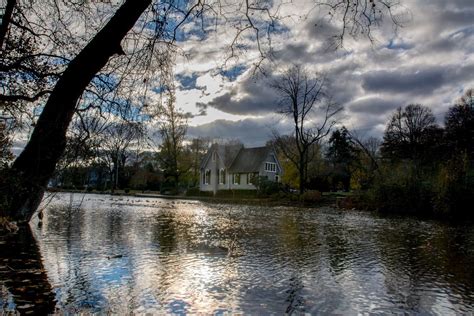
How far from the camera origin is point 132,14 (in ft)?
13.0

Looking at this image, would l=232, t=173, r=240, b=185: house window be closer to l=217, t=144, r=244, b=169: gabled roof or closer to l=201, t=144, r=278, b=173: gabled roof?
l=201, t=144, r=278, b=173: gabled roof

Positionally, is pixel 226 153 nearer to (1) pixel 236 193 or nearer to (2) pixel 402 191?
(1) pixel 236 193

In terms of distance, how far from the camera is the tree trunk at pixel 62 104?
155 inches

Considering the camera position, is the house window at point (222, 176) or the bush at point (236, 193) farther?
the house window at point (222, 176)

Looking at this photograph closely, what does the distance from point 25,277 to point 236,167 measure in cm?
4887

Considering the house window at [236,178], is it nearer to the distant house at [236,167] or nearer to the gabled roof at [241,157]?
the distant house at [236,167]

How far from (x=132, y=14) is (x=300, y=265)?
6.19 meters

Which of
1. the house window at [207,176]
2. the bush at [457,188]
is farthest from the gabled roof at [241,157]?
the bush at [457,188]

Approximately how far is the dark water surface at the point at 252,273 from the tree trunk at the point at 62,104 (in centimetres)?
130

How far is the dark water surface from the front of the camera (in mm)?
5652

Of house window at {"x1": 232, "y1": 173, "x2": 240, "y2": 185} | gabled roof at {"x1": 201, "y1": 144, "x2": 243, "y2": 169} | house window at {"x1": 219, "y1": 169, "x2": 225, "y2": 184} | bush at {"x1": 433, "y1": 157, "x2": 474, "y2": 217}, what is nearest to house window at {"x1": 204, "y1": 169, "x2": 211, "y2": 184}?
gabled roof at {"x1": 201, "y1": 144, "x2": 243, "y2": 169}

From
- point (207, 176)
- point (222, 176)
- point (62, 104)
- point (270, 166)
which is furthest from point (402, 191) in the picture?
point (207, 176)

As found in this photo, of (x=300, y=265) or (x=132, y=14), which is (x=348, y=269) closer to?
(x=300, y=265)

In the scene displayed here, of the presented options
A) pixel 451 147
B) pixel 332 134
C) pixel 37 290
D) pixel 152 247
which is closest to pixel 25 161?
pixel 37 290
